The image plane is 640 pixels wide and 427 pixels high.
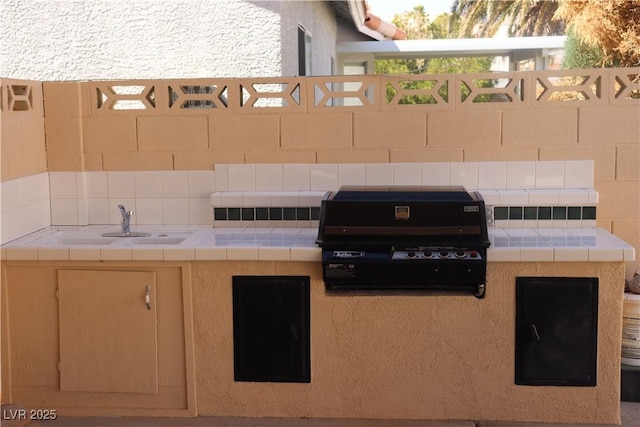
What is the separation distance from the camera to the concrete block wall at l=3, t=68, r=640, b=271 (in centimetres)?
470

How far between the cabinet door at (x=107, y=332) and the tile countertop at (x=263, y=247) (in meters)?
0.12

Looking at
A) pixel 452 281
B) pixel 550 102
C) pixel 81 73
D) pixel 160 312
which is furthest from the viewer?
pixel 81 73

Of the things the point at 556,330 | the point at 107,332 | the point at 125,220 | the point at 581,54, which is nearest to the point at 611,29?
the point at 581,54

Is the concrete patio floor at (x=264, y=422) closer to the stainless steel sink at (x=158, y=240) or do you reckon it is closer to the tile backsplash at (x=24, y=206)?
the stainless steel sink at (x=158, y=240)

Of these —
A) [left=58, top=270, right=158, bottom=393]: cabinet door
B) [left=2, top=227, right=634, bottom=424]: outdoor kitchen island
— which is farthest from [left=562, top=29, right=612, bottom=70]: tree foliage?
[left=58, top=270, right=158, bottom=393]: cabinet door

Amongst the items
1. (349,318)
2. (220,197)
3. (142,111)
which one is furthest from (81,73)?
(349,318)

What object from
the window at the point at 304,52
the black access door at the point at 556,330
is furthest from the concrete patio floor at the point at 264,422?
the window at the point at 304,52

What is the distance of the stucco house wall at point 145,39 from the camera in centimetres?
629

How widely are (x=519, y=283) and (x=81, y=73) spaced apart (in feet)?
13.2

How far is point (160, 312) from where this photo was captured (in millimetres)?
4266

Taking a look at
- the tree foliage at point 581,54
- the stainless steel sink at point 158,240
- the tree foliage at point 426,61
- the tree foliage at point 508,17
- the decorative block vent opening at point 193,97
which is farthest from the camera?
the tree foliage at point 508,17

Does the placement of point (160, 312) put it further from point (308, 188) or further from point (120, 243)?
point (308, 188)

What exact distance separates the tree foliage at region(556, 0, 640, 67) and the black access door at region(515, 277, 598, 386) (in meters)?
8.83

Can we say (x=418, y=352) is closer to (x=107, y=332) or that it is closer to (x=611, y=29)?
(x=107, y=332)
